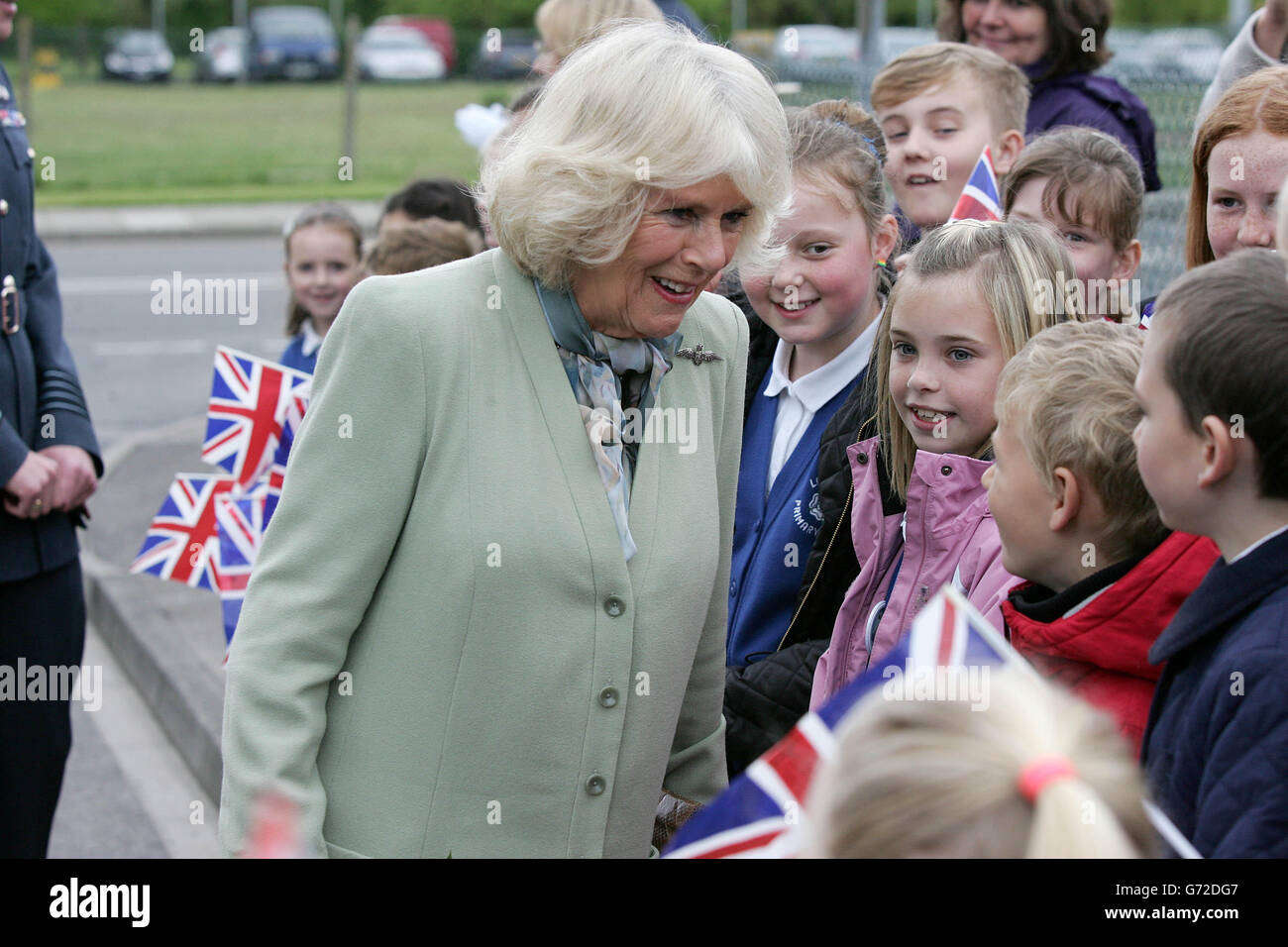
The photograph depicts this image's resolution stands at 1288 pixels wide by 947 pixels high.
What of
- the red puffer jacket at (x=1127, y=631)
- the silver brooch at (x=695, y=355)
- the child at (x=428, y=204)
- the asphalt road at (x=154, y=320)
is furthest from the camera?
the asphalt road at (x=154, y=320)

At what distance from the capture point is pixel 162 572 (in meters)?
4.37

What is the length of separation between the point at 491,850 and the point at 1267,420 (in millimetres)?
1206

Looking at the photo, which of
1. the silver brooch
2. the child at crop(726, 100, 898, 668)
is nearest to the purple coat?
the child at crop(726, 100, 898, 668)

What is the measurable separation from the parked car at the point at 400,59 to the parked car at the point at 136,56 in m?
4.52

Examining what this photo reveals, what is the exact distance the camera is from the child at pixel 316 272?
489 cm

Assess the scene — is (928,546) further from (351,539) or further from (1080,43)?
(1080,43)

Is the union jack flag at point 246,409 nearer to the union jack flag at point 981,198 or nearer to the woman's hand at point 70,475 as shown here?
the woman's hand at point 70,475

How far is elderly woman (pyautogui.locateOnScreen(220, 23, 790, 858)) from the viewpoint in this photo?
2.13 m

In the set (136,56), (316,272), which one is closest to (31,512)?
(316,272)

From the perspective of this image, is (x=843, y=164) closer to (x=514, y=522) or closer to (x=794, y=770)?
(x=514, y=522)

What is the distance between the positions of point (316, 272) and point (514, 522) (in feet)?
9.89

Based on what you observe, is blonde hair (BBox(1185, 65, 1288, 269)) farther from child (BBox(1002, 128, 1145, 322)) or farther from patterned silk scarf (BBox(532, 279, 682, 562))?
patterned silk scarf (BBox(532, 279, 682, 562))

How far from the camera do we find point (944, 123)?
406 cm

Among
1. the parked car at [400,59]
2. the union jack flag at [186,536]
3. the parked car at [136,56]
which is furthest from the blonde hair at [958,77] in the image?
the parked car at [400,59]
